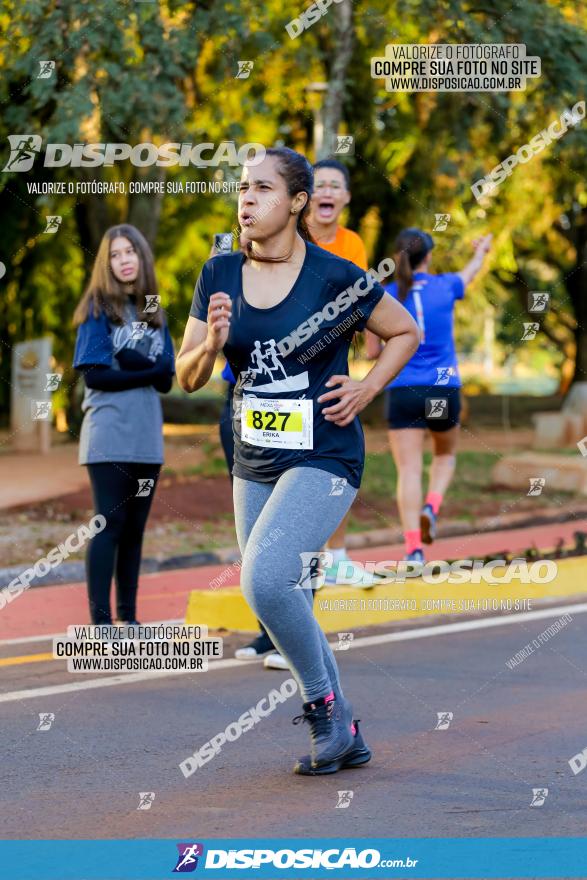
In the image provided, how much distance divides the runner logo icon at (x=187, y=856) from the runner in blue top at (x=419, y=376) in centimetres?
480

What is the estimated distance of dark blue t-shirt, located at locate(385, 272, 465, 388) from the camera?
898cm

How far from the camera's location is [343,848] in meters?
4.33

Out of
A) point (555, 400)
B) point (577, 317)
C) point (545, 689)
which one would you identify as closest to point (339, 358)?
point (545, 689)

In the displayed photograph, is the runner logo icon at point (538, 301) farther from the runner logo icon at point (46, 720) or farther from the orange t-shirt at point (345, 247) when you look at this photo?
the runner logo icon at point (46, 720)

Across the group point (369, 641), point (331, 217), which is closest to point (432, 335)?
point (331, 217)

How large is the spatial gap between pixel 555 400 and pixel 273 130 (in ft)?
45.2

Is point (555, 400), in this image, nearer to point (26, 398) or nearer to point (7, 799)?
point (26, 398)

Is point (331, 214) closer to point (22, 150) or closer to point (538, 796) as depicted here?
point (538, 796)

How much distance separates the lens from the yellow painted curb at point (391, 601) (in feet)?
26.6

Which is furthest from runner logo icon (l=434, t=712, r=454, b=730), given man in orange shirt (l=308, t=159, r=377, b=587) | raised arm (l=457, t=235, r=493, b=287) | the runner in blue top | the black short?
raised arm (l=457, t=235, r=493, b=287)

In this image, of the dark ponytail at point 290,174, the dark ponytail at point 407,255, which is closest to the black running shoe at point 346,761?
the dark ponytail at point 290,174

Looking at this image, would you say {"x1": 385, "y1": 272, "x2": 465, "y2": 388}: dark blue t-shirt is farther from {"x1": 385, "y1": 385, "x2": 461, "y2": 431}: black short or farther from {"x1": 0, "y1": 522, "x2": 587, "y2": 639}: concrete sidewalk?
{"x1": 0, "y1": 522, "x2": 587, "y2": 639}: concrete sidewalk

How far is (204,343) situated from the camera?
498cm

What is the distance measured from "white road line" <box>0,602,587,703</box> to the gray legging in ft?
5.84
